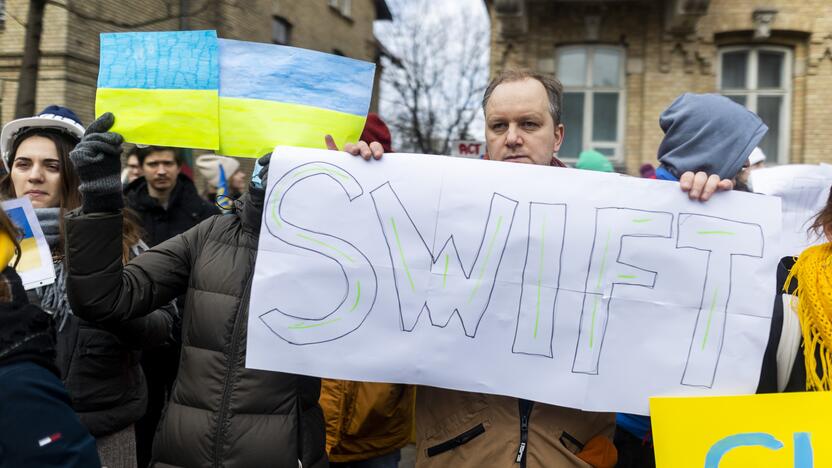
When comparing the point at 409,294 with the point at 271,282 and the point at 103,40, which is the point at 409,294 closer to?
the point at 271,282

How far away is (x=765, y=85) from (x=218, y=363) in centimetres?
1159

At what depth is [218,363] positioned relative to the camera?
1945 millimetres

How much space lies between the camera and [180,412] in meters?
1.96

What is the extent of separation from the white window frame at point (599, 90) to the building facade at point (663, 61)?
16mm

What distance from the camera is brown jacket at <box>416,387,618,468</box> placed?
5.85ft

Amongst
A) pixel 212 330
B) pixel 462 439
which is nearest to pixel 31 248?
pixel 212 330

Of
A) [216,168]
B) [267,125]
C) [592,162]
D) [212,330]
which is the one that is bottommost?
[212,330]

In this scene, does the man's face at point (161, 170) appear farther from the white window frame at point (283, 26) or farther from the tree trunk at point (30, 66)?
the white window frame at point (283, 26)

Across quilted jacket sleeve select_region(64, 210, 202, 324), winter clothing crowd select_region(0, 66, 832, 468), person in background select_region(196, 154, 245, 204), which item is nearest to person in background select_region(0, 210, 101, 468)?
winter clothing crowd select_region(0, 66, 832, 468)

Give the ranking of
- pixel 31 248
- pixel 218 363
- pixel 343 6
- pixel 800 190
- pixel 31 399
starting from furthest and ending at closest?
pixel 343 6
pixel 800 190
pixel 31 248
pixel 218 363
pixel 31 399

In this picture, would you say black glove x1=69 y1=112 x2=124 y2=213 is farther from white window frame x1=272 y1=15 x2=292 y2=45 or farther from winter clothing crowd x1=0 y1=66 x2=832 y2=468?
white window frame x1=272 y1=15 x2=292 y2=45

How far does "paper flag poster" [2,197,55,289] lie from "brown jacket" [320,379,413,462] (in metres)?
1.04

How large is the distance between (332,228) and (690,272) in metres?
0.91

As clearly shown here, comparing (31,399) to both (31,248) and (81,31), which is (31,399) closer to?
(31,248)
